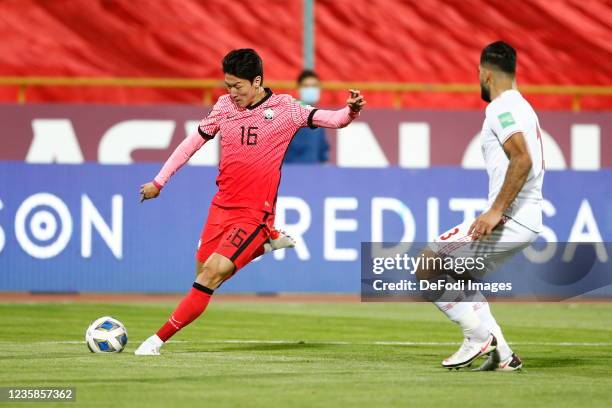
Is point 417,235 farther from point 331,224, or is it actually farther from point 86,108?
point 86,108

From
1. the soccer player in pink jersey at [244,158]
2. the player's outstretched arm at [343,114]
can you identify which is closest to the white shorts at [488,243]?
the player's outstretched arm at [343,114]

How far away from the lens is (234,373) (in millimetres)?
9070

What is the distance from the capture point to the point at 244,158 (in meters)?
10.5

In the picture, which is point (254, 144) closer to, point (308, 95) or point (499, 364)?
point (499, 364)

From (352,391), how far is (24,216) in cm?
894

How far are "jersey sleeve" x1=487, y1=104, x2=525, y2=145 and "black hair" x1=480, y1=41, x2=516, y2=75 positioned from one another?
0.93 feet

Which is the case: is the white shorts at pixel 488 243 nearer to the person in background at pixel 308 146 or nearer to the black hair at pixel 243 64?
the black hair at pixel 243 64

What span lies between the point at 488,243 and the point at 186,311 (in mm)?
Answer: 2247

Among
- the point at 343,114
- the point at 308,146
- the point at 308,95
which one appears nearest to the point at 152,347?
the point at 343,114

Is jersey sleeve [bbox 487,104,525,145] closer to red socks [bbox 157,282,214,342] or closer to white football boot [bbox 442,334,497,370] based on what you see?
white football boot [bbox 442,334,497,370]

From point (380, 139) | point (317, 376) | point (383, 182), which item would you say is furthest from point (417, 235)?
point (317, 376)

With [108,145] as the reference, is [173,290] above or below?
below

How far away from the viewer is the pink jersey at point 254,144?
34.5 ft

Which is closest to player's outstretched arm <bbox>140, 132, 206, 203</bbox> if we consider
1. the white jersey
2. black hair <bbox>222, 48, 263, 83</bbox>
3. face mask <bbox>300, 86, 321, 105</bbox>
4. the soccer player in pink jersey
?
the soccer player in pink jersey
